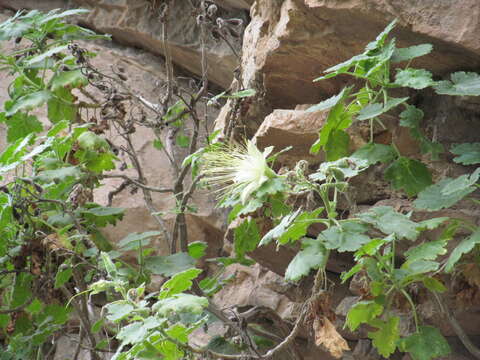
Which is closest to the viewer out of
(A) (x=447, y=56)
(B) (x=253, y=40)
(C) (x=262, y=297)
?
(A) (x=447, y=56)

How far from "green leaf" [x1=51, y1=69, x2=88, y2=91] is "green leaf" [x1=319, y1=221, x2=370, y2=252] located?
3.91 feet

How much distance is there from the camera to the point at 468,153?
1915 millimetres

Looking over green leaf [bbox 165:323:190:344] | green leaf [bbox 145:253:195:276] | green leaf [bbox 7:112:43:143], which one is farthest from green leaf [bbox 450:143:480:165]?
green leaf [bbox 7:112:43:143]

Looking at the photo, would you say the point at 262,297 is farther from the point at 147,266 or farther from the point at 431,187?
the point at 431,187

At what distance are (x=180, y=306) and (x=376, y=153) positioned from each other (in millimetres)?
657

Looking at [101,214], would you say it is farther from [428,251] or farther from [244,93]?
[428,251]

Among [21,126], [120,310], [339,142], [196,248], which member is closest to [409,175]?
[339,142]

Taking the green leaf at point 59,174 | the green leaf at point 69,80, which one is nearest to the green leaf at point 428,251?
the green leaf at point 59,174

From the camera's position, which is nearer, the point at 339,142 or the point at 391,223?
the point at 391,223

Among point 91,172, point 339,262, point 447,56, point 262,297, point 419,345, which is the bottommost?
point 262,297

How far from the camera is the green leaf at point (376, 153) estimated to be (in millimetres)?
1966

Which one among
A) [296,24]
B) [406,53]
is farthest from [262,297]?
[406,53]

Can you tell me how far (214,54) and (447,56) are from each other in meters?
1.70

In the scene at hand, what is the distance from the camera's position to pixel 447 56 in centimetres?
211
